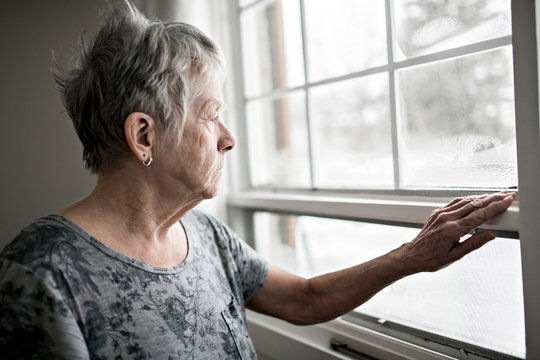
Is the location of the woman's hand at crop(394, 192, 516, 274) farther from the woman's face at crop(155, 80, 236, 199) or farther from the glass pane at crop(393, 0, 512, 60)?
the woman's face at crop(155, 80, 236, 199)

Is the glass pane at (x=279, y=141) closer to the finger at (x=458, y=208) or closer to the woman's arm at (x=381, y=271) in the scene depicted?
the woman's arm at (x=381, y=271)

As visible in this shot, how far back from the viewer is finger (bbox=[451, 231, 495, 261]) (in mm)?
952

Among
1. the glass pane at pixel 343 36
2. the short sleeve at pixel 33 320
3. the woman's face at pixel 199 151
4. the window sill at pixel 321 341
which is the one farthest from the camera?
the glass pane at pixel 343 36

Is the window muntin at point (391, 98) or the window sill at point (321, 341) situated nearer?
the window muntin at point (391, 98)

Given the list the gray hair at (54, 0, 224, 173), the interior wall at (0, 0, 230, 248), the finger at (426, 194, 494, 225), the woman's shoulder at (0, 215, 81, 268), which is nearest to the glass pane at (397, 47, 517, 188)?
the finger at (426, 194, 494, 225)

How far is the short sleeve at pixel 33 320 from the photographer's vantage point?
829 mm

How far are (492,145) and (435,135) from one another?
168 mm

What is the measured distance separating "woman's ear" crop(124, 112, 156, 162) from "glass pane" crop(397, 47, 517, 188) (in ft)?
2.38

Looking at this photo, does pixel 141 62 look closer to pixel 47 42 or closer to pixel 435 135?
pixel 47 42

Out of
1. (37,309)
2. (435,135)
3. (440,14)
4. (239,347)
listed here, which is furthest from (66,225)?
(440,14)

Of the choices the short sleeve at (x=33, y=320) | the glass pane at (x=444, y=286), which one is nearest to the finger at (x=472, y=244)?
the glass pane at (x=444, y=286)

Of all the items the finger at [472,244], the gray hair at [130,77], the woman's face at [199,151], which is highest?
the gray hair at [130,77]

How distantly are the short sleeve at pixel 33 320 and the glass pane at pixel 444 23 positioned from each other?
1.09 metres

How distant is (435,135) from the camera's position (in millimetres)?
1195
